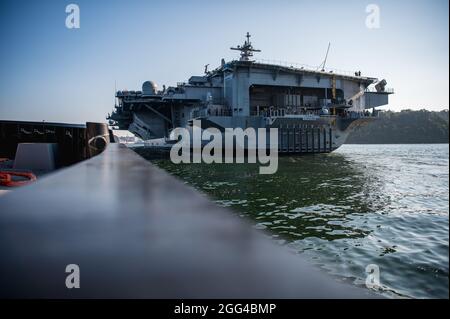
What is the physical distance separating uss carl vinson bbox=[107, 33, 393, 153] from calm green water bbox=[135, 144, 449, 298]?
23.8 metres

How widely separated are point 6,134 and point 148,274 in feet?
59.0

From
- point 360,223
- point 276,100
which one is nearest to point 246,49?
point 276,100

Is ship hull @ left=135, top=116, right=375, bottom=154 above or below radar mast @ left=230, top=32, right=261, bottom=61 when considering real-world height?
below

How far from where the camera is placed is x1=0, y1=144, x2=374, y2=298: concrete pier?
136 centimetres

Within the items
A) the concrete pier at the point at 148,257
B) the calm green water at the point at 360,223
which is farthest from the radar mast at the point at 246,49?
the concrete pier at the point at 148,257

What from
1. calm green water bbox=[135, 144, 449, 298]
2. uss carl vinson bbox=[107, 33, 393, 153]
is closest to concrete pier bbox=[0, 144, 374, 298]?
calm green water bbox=[135, 144, 449, 298]

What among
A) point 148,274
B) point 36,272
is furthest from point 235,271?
point 36,272

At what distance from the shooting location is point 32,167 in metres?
14.0

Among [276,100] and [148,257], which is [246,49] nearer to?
[276,100]

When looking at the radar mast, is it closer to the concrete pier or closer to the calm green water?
the calm green water

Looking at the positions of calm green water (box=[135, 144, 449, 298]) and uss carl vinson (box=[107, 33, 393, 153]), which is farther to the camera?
uss carl vinson (box=[107, 33, 393, 153])

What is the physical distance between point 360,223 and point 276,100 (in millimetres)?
40659

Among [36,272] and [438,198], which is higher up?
[36,272]
